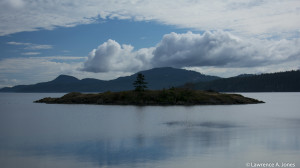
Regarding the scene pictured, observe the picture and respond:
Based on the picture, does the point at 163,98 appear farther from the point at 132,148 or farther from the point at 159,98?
the point at 132,148

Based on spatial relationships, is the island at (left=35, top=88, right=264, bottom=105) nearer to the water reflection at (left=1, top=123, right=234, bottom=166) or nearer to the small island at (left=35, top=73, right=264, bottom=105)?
the small island at (left=35, top=73, right=264, bottom=105)

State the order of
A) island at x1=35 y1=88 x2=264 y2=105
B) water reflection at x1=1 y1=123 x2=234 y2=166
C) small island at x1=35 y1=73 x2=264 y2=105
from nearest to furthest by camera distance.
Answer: water reflection at x1=1 y1=123 x2=234 y2=166 < island at x1=35 y1=88 x2=264 y2=105 < small island at x1=35 y1=73 x2=264 y2=105

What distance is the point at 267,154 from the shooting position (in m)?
34.5

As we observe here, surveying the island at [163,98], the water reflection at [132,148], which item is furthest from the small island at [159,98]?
the water reflection at [132,148]

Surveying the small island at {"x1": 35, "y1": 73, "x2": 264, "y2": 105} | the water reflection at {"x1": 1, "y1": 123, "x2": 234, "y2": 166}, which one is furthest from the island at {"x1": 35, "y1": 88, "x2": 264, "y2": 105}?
the water reflection at {"x1": 1, "y1": 123, "x2": 234, "y2": 166}

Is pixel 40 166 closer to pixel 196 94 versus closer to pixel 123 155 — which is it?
pixel 123 155

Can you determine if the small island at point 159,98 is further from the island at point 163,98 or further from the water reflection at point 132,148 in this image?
the water reflection at point 132,148

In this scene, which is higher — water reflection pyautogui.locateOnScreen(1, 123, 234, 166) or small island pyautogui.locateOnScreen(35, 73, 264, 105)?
small island pyautogui.locateOnScreen(35, 73, 264, 105)

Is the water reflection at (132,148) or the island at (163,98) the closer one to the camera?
the water reflection at (132,148)

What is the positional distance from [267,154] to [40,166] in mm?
26745

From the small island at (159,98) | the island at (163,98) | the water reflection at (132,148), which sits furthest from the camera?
the small island at (159,98)

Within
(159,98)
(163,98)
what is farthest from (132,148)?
(163,98)

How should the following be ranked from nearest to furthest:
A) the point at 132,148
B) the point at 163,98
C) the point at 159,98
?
1. the point at 132,148
2. the point at 159,98
3. the point at 163,98

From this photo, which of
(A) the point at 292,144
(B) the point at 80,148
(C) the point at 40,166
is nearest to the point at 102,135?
(B) the point at 80,148
